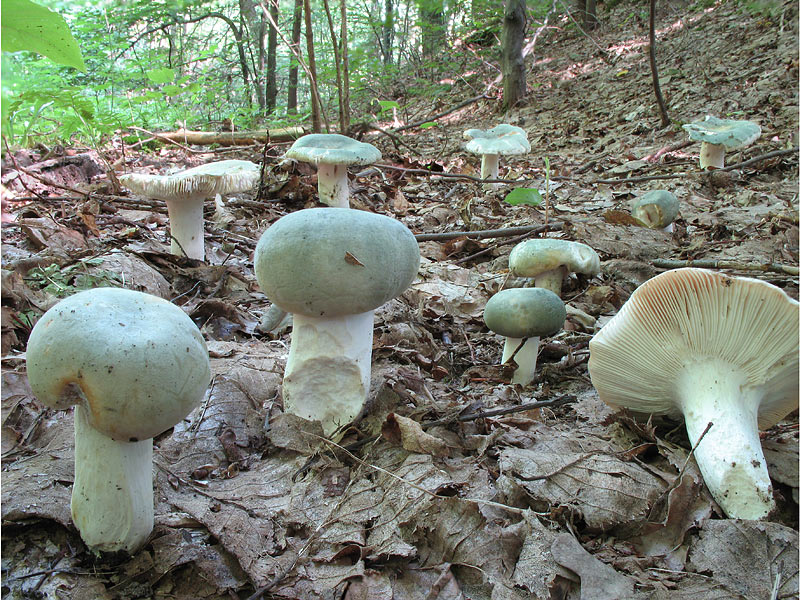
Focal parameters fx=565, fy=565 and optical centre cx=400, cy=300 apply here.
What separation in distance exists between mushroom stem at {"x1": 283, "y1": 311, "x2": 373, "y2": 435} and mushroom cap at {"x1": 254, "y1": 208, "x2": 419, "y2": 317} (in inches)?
6.8

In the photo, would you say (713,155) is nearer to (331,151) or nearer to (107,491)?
(331,151)

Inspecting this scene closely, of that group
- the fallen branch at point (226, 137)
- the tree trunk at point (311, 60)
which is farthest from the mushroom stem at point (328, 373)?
the fallen branch at point (226, 137)

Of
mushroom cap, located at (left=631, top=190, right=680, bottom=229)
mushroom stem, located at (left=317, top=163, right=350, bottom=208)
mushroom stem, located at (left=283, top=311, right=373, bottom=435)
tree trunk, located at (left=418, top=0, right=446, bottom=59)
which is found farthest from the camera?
tree trunk, located at (left=418, top=0, right=446, bottom=59)

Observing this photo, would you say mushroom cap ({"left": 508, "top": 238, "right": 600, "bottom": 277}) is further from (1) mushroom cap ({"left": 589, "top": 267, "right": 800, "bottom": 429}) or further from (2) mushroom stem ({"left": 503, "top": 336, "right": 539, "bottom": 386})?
(1) mushroom cap ({"left": 589, "top": 267, "right": 800, "bottom": 429})

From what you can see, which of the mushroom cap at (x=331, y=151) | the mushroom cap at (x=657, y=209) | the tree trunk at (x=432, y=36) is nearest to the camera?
the mushroom cap at (x=657, y=209)

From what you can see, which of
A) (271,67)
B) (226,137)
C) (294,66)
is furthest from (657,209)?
(271,67)

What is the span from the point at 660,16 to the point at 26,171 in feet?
45.0

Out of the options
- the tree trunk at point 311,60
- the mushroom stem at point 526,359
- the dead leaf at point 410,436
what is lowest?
the mushroom stem at point 526,359

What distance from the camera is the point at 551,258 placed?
3.62 metres

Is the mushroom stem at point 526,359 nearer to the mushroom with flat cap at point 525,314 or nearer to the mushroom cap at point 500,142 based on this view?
the mushroom with flat cap at point 525,314

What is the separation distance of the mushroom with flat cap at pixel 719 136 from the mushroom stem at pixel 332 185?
13.5 feet

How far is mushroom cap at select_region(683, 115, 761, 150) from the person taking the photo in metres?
6.46

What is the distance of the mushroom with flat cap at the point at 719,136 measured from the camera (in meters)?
6.46

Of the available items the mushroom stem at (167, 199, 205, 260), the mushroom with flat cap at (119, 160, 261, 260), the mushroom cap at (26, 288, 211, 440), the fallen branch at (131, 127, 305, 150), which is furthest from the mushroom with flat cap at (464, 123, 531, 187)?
the mushroom cap at (26, 288, 211, 440)
